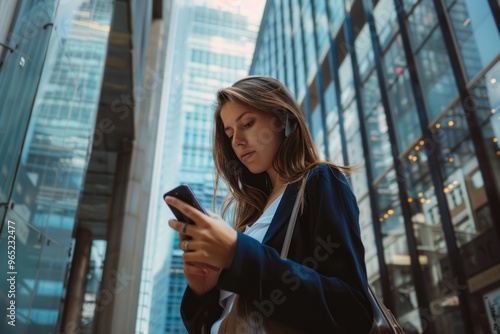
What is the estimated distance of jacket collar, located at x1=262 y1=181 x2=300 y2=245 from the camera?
1.23m

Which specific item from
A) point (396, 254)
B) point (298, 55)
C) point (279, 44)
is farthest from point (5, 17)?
point (279, 44)

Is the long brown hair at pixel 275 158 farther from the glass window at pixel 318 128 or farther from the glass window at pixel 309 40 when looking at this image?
the glass window at pixel 309 40

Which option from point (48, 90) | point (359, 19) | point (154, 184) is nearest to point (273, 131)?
point (48, 90)

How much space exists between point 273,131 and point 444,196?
829 centimetres

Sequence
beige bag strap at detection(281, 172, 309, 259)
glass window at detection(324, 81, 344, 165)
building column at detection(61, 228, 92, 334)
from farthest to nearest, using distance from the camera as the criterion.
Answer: building column at detection(61, 228, 92, 334), glass window at detection(324, 81, 344, 165), beige bag strap at detection(281, 172, 309, 259)

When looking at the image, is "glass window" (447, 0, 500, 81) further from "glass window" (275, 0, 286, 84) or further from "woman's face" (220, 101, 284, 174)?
"glass window" (275, 0, 286, 84)

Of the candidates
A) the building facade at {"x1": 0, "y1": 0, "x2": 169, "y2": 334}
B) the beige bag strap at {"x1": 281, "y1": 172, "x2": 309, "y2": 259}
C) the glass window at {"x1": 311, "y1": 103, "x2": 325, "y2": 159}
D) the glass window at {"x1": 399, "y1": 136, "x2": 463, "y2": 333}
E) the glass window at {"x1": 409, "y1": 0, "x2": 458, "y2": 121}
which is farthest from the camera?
the glass window at {"x1": 311, "y1": 103, "x2": 325, "y2": 159}

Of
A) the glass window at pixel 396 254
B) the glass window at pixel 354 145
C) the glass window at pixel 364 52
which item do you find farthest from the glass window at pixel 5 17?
the glass window at pixel 364 52

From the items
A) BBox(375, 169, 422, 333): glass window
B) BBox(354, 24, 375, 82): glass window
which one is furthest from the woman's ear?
BBox(354, 24, 375, 82): glass window

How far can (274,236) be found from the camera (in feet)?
4.00

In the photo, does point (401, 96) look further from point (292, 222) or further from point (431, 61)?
point (292, 222)

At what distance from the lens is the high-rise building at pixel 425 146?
759 cm

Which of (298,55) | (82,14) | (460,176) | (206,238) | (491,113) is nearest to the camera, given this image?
(206,238)

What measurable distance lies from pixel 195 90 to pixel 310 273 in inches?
1107
